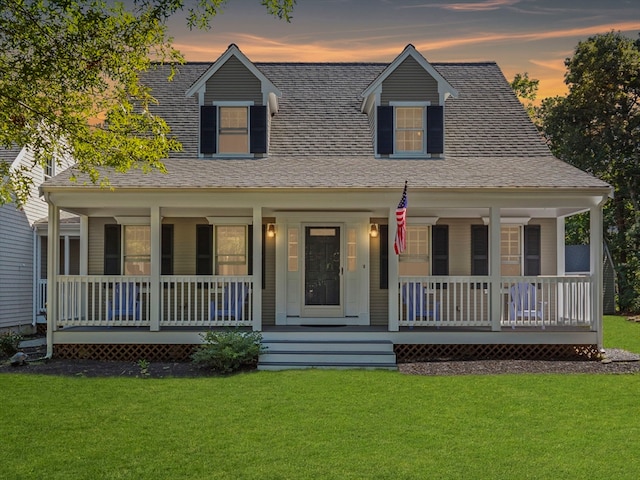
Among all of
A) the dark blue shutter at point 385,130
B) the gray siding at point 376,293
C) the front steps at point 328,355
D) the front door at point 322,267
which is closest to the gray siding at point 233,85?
the dark blue shutter at point 385,130

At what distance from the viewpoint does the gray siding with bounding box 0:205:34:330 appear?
58.5ft

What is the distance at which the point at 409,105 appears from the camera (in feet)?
50.1

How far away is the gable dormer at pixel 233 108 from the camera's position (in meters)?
15.1

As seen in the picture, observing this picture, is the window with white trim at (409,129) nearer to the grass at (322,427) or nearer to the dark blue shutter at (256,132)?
the dark blue shutter at (256,132)

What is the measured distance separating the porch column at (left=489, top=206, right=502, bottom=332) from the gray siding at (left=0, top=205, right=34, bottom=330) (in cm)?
1296

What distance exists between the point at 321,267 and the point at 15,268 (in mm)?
9504

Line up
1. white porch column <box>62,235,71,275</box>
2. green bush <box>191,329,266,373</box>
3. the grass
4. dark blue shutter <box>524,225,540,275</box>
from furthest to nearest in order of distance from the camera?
white porch column <box>62,235,71,275</box> → dark blue shutter <box>524,225,540,275</box> → green bush <box>191,329,266,373</box> → the grass

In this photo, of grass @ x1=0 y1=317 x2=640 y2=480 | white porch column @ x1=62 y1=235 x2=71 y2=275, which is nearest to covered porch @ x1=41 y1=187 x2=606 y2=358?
grass @ x1=0 y1=317 x2=640 y2=480

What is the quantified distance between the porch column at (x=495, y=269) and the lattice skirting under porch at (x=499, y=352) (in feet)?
1.59

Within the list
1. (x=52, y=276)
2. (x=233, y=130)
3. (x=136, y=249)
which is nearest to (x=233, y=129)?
(x=233, y=130)

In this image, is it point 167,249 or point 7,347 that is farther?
point 167,249

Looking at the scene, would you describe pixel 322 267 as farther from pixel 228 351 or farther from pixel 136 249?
pixel 136 249

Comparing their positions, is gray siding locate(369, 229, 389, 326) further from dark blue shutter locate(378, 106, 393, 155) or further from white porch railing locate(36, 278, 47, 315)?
white porch railing locate(36, 278, 47, 315)

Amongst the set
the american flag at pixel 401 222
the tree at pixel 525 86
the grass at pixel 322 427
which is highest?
the tree at pixel 525 86
